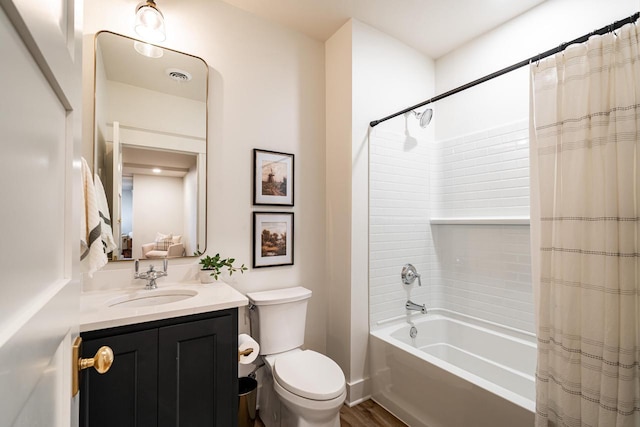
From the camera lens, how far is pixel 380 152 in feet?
7.87

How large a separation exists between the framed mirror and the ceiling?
722 mm

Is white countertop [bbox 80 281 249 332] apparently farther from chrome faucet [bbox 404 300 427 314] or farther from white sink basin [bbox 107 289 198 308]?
chrome faucet [bbox 404 300 427 314]

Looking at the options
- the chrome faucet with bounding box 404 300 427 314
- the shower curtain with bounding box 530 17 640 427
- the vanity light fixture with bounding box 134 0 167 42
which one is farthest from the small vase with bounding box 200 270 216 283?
the shower curtain with bounding box 530 17 640 427

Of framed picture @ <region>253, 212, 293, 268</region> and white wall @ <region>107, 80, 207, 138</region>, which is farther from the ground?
white wall @ <region>107, 80, 207, 138</region>

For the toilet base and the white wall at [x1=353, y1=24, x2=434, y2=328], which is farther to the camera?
the white wall at [x1=353, y1=24, x2=434, y2=328]

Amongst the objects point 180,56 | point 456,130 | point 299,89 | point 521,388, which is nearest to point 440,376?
point 521,388

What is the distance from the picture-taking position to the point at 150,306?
1478 millimetres

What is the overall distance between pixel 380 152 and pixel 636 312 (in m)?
1.67

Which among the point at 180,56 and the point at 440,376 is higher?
the point at 180,56

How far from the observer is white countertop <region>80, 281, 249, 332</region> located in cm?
125

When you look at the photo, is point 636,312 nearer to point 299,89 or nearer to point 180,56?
point 299,89

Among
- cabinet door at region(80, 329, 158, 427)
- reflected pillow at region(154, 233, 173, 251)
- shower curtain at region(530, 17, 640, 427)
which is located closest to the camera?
shower curtain at region(530, 17, 640, 427)

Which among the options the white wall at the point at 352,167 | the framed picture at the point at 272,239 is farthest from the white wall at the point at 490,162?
the framed picture at the point at 272,239

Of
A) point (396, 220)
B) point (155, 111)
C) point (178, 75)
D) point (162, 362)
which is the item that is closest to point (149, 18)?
point (178, 75)
